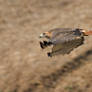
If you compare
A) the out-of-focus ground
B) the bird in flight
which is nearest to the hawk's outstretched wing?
the bird in flight

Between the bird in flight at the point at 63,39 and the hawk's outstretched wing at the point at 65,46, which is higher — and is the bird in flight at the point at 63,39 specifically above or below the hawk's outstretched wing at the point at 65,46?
above

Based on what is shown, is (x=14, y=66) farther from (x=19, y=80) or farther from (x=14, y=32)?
(x=14, y=32)

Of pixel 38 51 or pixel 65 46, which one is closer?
pixel 65 46

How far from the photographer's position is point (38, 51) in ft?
17.2

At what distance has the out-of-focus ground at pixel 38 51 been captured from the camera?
4.34 metres

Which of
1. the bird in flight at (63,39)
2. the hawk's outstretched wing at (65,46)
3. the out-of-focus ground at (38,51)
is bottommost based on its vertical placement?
the out-of-focus ground at (38,51)

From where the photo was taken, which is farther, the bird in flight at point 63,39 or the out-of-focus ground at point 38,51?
the out-of-focus ground at point 38,51

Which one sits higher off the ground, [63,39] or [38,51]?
[63,39]

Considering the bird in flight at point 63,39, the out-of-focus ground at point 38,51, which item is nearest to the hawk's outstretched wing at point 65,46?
the bird in flight at point 63,39

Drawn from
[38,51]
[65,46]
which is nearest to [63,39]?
[65,46]

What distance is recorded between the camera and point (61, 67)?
4.69 metres

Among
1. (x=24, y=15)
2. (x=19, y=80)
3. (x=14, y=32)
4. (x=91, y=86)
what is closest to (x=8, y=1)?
(x=24, y=15)

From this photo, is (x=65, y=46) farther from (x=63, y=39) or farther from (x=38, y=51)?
(x=38, y=51)

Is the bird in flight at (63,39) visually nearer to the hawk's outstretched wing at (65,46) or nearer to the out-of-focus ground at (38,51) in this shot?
the hawk's outstretched wing at (65,46)
